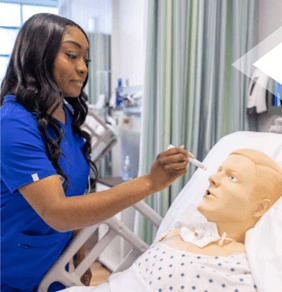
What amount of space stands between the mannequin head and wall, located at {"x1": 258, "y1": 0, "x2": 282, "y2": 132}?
0.36 meters

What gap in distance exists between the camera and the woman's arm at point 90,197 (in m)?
0.75

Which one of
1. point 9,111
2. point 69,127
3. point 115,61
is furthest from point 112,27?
point 9,111

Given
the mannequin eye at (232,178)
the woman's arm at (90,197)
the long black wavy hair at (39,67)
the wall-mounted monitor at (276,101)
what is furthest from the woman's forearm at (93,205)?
the wall-mounted monitor at (276,101)

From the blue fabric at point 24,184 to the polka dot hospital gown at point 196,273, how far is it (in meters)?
0.30

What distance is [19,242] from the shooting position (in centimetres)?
92

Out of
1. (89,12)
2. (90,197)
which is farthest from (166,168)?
(89,12)

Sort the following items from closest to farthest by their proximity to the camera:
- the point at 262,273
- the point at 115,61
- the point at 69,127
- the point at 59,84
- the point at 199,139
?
the point at 262,273
the point at 59,84
the point at 69,127
the point at 199,139
the point at 115,61

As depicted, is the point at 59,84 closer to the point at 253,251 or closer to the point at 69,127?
the point at 69,127

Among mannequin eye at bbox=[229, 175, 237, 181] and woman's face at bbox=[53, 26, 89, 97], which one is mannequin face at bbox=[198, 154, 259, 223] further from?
woman's face at bbox=[53, 26, 89, 97]

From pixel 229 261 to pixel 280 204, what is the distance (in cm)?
20

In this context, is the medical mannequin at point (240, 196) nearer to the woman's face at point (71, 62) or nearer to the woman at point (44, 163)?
the woman at point (44, 163)

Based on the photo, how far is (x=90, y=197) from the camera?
0.78m

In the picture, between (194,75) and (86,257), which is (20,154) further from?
(194,75)

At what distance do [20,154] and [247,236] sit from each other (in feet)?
1.97
